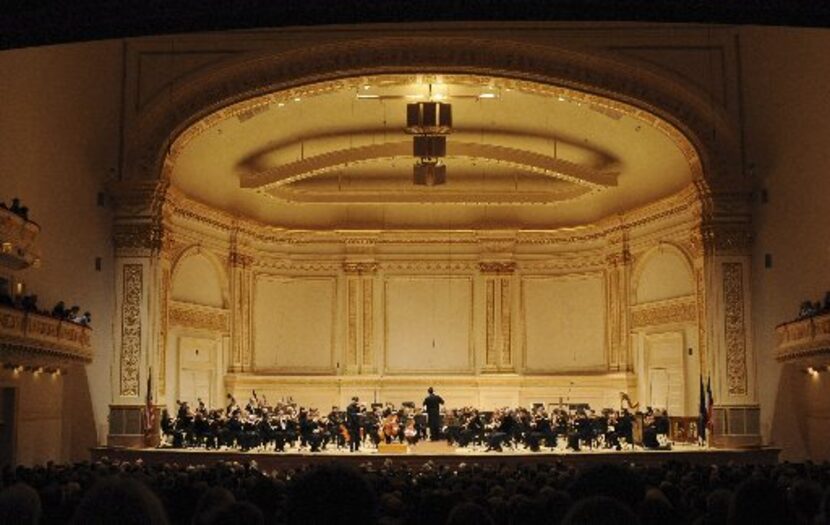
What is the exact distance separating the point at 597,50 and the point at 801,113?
4.69m

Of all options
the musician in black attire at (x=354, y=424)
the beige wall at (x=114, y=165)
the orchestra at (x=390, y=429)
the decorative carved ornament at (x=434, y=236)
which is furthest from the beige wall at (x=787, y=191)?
the musician in black attire at (x=354, y=424)

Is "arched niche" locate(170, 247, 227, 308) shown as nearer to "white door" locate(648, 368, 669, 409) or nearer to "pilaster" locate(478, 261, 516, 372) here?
"pilaster" locate(478, 261, 516, 372)

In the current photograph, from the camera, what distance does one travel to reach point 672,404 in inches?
1097

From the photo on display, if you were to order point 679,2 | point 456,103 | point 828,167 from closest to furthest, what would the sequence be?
point 679,2
point 828,167
point 456,103

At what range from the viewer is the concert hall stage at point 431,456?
2105cm

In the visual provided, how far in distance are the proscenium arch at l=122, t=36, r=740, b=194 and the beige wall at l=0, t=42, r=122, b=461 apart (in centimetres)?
105

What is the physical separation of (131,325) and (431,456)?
310 inches

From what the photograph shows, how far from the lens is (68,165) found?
2255cm

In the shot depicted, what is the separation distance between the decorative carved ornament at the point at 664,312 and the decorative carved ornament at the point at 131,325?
548 inches

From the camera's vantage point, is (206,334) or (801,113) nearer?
(801,113)

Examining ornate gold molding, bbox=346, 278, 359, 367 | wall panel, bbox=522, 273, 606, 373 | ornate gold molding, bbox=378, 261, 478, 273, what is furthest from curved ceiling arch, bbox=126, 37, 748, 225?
ornate gold molding, bbox=378, 261, 478, 273

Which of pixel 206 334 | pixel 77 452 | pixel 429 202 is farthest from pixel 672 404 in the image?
pixel 77 452

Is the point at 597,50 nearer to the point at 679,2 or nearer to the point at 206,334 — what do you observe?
the point at 206,334

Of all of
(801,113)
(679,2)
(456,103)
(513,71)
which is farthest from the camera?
(456,103)
